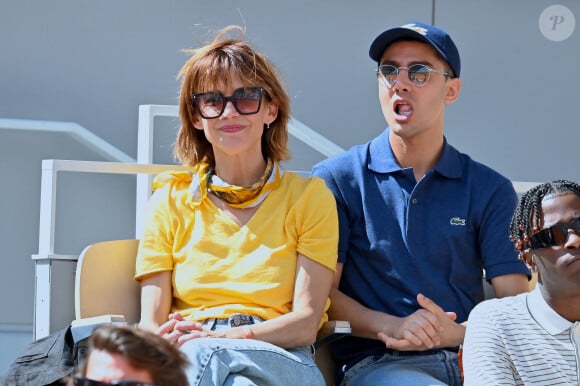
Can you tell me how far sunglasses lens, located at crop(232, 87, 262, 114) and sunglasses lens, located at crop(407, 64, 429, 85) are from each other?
0.55m

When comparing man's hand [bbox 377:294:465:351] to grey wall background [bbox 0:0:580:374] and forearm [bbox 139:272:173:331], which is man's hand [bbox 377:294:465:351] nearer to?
forearm [bbox 139:272:173:331]

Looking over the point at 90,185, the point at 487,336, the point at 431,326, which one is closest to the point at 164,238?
the point at 431,326

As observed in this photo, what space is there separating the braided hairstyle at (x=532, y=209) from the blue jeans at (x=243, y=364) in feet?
2.28

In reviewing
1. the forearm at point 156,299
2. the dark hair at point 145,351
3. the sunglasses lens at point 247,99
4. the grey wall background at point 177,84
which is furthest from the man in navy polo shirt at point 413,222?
the grey wall background at point 177,84

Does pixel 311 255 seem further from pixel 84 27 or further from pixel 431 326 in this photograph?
pixel 84 27

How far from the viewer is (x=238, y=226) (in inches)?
138

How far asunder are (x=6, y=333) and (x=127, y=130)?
118cm

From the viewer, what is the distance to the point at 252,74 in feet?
11.6

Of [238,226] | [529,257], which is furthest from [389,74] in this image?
[529,257]

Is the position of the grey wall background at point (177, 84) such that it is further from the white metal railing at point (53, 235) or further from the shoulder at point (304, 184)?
the shoulder at point (304, 184)

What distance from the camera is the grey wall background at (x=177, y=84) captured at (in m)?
5.72

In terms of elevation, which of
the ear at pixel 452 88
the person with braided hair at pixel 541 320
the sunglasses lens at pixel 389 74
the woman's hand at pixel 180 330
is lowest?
the woman's hand at pixel 180 330

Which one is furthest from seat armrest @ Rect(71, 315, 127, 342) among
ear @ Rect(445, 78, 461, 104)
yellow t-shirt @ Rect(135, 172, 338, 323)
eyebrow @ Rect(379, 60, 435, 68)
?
ear @ Rect(445, 78, 461, 104)

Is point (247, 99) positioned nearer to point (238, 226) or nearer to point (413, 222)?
point (238, 226)
